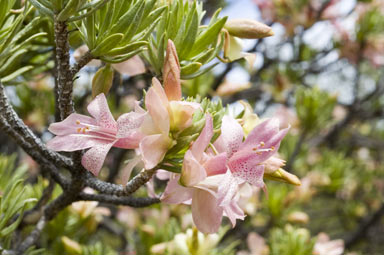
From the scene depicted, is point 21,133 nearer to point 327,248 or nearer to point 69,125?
point 69,125

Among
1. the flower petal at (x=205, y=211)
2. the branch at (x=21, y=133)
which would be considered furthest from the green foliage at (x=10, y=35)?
the flower petal at (x=205, y=211)

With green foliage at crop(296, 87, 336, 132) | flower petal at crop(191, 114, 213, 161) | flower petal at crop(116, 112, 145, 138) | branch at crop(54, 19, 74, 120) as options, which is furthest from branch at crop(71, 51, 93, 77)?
green foliage at crop(296, 87, 336, 132)

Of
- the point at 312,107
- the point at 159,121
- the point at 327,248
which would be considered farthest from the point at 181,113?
the point at 312,107

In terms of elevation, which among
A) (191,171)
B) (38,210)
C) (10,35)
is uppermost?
(10,35)

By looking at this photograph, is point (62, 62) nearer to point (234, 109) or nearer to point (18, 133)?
point (18, 133)

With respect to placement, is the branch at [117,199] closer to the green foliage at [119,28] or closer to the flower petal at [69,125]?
the flower petal at [69,125]
